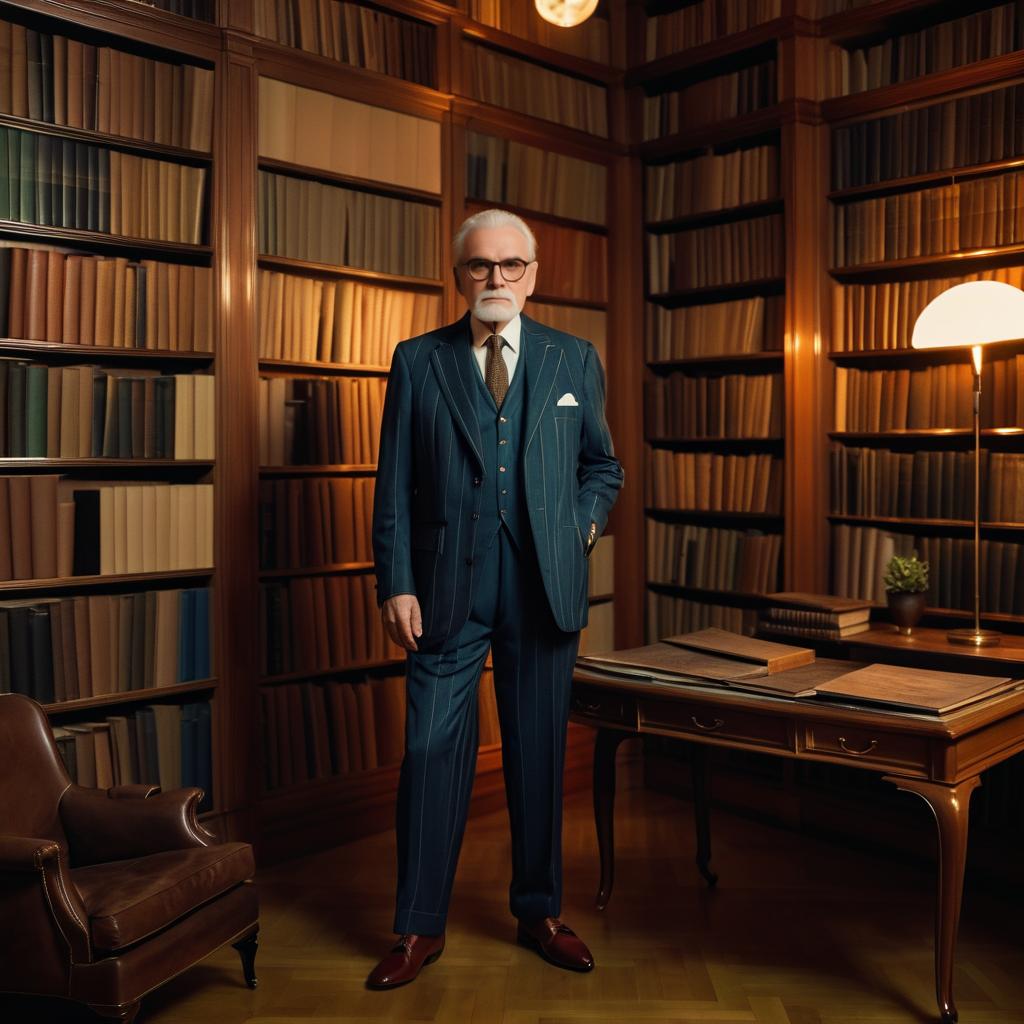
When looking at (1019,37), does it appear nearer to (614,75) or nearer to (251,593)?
(614,75)

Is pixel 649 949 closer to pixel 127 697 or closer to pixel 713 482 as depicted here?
pixel 127 697

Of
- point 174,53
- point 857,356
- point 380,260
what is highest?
point 174,53

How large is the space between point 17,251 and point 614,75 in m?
2.53

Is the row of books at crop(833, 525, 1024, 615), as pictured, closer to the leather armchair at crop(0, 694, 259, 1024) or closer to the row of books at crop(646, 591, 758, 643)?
the row of books at crop(646, 591, 758, 643)

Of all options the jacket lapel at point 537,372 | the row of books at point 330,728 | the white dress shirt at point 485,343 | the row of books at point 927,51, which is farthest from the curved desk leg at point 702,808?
the row of books at point 927,51

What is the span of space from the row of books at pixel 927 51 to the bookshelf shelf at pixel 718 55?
0.66 feet

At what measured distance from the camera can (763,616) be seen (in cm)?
378

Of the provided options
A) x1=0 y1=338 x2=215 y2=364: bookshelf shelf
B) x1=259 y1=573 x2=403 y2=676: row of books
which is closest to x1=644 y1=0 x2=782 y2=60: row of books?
x1=0 y1=338 x2=215 y2=364: bookshelf shelf

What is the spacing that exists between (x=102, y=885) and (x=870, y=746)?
1741 mm

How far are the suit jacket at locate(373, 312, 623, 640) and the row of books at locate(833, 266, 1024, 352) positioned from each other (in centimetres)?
158

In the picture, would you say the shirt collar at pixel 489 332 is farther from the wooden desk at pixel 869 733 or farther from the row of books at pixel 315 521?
the row of books at pixel 315 521

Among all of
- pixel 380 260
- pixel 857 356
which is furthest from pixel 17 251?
pixel 857 356

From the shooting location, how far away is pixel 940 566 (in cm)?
A: 391

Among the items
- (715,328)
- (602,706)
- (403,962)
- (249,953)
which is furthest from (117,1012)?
(715,328)
